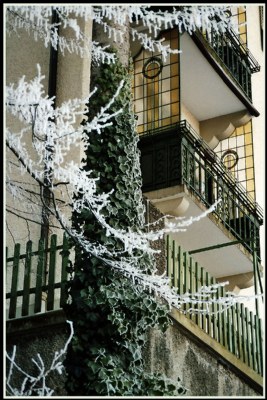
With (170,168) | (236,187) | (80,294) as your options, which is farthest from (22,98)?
(236,187)

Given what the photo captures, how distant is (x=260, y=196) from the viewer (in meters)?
18.8

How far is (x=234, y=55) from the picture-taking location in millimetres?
18859

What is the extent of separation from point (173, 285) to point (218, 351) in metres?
1.15

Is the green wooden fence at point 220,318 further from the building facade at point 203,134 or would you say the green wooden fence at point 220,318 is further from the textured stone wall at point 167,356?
the textured stone wall at point 167,356

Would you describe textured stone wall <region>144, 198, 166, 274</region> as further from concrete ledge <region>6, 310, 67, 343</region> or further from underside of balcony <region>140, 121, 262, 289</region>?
underside of balcony <region>140, 121, 262, 289</region>

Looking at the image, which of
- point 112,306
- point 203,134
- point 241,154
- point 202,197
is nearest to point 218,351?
point 112,306

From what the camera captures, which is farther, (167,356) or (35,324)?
(167,356)

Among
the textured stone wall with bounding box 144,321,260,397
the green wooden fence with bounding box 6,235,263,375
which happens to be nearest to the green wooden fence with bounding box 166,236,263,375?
the green wooden fence with bounding box 6,235,263,375

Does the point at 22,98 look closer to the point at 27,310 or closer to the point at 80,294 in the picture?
the point at 80,294

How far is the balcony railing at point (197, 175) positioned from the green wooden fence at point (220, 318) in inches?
68.5

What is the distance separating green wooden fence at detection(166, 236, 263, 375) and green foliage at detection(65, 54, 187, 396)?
1.73 metres

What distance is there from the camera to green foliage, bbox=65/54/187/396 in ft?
32.9

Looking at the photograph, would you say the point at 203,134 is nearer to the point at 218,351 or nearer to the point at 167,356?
the point at 218,351

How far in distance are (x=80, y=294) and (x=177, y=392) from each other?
4.75 ft
